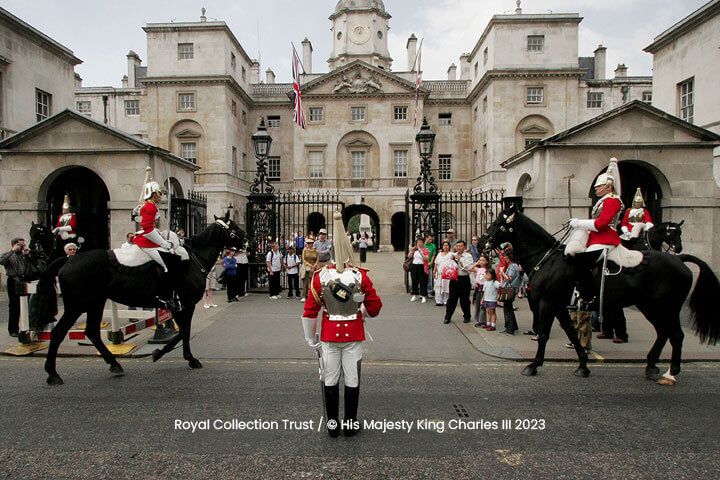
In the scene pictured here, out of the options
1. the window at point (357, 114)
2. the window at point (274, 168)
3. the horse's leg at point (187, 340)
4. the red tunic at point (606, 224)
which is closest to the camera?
the red tunic at point (606, 224)

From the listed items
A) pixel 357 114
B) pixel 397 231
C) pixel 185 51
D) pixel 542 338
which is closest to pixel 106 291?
pixel 542 338

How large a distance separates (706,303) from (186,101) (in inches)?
1529

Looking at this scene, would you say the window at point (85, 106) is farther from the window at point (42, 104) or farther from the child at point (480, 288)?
the child at point (480, 288)

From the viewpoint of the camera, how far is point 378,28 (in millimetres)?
53531

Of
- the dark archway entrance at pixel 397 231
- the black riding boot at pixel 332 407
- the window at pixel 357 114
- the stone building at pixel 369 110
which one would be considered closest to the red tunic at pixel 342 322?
the black riding boot at pixel 332 407

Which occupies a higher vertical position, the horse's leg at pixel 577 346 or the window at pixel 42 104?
the window at pixel 42 104

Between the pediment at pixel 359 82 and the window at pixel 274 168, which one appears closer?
the pediment at pixel 359 82

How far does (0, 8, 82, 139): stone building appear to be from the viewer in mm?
18984

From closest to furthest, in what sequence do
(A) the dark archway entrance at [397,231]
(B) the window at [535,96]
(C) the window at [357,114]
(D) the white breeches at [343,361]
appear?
(D) the white breeches at [343,361]
(B) the window at [535,96]
(C) the window at [357,114]
(A) the dark archway entrance at [397,231]

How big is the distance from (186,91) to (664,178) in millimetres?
34883

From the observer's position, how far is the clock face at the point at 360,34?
2089 inches

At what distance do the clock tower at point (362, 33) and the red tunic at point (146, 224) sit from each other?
160 feet

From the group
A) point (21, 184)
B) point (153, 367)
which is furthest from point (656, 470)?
point (21, 184)

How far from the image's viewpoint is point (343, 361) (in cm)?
484
